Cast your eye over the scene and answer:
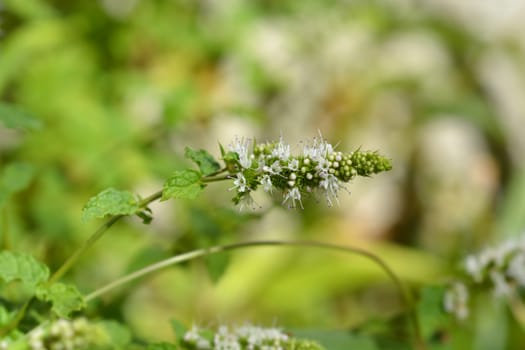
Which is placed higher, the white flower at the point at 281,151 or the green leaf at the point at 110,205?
the white flower at the point at 281,151

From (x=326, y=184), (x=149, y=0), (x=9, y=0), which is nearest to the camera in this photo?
(x=326, y=184)

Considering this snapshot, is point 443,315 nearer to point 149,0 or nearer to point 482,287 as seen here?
point 482,287

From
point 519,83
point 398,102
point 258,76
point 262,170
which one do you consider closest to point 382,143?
point 398,102

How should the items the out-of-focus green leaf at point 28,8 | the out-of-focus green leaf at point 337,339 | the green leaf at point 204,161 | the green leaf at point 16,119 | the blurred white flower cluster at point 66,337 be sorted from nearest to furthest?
the blurred white flower cluster at point 66,337
the green leaf at point 204,161
the green leaf at point 16,119
the out-of-focus green leaf at point 337,339
the out-of-focus green leaf at point 28,8

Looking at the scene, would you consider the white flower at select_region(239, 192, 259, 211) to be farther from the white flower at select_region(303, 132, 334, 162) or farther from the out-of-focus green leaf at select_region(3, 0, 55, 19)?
the out-of-focus green leaf at select_region(3, 0, 55, 19)

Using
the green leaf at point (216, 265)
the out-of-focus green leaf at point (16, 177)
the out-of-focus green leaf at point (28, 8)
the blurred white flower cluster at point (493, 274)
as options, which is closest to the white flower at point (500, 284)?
the blurred white flower cluster at point (493, 274)

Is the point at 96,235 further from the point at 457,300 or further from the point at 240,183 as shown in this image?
the point at 457,300

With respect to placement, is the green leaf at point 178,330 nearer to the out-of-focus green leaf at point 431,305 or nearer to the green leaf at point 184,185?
the green leaf at point 184,185

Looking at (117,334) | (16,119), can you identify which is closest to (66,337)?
(117,334)
